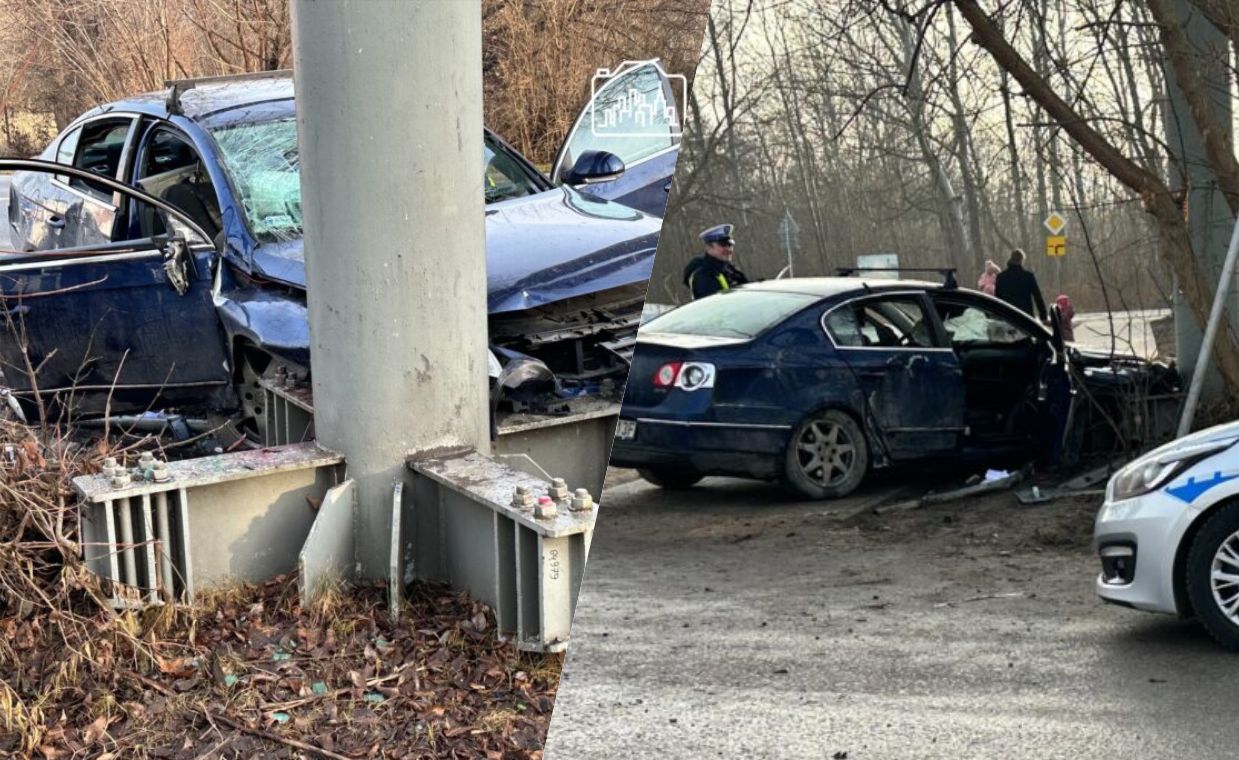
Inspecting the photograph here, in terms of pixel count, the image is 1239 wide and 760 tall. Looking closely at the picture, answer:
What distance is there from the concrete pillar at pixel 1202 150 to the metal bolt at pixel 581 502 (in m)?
1.32

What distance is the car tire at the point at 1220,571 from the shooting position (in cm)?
69

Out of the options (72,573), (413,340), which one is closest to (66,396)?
(72,573)

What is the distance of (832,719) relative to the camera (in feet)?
2.35

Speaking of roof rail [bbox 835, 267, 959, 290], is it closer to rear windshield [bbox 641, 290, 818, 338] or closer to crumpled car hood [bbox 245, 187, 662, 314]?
rear windshield [bbox 641, 290, 818, 338]

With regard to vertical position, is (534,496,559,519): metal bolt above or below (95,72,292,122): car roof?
below

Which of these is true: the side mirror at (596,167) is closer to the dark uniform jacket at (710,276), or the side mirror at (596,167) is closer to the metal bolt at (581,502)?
the metal bolt at (581,502)

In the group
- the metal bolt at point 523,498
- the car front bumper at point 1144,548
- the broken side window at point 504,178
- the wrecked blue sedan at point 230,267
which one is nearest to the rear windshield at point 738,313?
the car front bumper at point 1144,548

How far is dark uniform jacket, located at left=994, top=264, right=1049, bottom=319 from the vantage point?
785 millimetres

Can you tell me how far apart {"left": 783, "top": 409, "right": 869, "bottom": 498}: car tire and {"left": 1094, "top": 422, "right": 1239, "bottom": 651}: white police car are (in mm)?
146

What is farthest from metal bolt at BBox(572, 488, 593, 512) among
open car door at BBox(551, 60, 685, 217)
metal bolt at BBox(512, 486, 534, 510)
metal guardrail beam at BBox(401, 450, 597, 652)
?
open car door at BBox(551, 60, 685, 217)

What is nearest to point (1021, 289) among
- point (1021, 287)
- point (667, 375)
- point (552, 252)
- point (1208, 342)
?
point (1021, 287)

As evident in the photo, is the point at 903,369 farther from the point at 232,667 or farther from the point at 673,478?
the point at 232,667

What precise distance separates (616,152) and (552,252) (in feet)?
3.39

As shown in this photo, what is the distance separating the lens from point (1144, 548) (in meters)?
0.72
